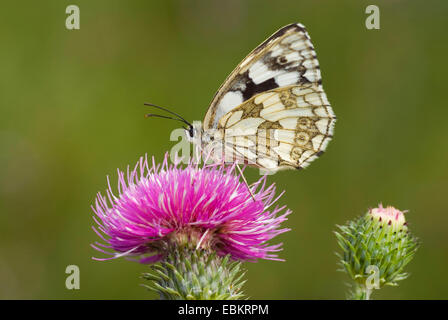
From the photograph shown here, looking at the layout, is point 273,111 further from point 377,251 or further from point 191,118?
point 191,118

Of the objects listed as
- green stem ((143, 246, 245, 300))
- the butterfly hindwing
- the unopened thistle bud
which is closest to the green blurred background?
the butterfly hindwing

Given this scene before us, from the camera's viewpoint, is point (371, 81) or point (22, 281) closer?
point (22, 281)

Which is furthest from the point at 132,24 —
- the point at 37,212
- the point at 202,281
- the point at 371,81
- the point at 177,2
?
the point at 202,281

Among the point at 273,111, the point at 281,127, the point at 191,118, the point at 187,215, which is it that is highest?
the point at 191,118

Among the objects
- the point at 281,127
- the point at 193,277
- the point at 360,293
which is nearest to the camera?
the point at 193,277

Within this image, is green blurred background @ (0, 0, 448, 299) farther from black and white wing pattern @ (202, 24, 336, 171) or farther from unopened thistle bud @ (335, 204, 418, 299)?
unopened thistle bud @ (335, 204, 418, 299)

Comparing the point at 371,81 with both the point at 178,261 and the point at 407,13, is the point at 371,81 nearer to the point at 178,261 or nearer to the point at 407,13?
the point at 407,13

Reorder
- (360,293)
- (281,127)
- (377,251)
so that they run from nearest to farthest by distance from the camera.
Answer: (360,293) → (377,251) → (281,127)

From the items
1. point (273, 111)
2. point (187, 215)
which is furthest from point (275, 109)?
point (187, 215)
